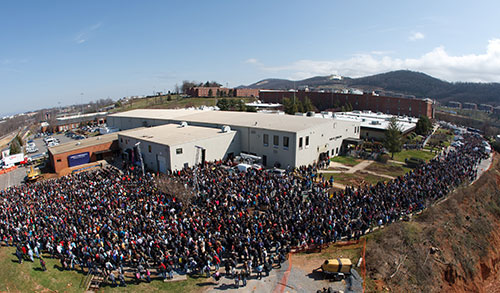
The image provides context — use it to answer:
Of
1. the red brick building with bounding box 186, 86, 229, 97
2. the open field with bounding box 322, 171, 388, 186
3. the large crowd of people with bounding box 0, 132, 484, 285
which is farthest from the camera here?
the red brick building with bounding box 186, 86, 229, 97

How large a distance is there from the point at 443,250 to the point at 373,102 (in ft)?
255

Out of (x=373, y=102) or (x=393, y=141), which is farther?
(x=373, y=102)

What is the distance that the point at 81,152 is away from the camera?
37000mm

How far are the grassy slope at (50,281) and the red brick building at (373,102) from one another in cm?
8535

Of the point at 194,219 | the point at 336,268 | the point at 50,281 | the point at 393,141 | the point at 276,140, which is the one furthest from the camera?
the point at 393,141

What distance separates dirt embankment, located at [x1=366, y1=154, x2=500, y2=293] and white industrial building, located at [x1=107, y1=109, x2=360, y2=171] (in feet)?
47.6

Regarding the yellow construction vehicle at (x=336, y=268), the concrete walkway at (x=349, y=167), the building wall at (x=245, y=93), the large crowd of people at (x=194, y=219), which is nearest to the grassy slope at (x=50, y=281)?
the large crowd of people at (x=194, y=219)

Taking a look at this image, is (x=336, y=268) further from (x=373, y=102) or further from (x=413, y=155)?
(x=373, y=102)

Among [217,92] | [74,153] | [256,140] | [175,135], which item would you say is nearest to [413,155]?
[256,140]

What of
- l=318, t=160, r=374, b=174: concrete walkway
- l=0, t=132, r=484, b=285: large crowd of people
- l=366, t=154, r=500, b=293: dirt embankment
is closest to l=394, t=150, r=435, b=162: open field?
l=318, t=160, r=374, b=174: concrete walkway

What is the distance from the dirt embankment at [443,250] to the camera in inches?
637

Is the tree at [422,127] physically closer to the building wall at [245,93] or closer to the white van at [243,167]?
the white van at [243,167]

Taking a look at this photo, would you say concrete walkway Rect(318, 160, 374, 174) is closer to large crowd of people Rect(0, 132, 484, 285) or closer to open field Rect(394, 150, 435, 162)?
open field Rect(394, 150, 435, 162)

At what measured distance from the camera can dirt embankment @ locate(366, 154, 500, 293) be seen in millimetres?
16172
